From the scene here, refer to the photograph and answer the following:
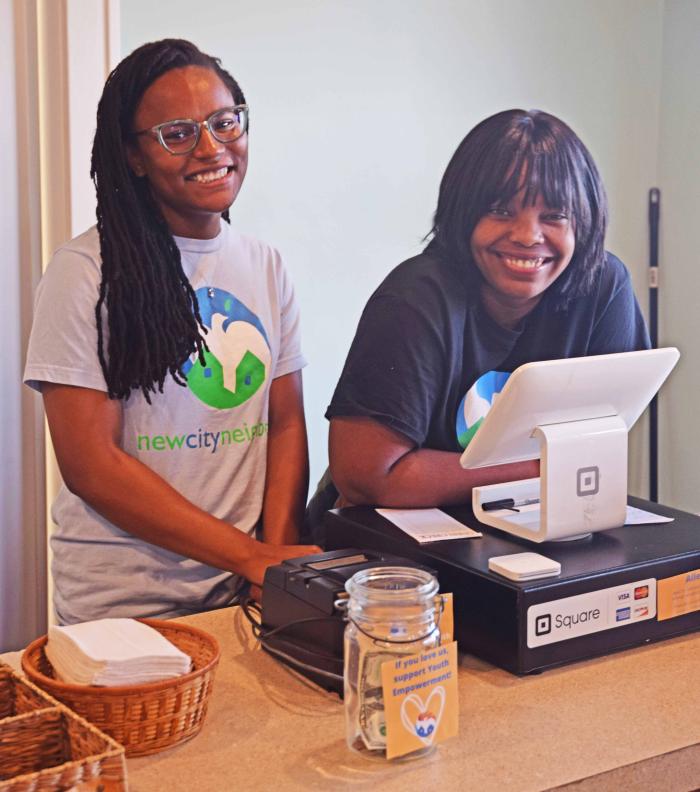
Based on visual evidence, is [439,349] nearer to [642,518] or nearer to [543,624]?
[642,518]

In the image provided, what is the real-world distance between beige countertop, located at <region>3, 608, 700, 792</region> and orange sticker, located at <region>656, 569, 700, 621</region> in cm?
6

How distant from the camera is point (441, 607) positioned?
1.16 metres

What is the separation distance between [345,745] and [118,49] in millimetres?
1548

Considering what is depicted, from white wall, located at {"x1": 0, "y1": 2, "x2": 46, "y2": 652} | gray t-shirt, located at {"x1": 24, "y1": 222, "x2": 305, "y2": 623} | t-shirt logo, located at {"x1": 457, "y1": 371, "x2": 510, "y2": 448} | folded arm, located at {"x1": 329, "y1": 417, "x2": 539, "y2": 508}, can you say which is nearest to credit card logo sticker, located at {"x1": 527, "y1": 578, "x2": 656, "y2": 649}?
folded arm, located at {"x1": 329, "y1": 417, "x2": 539, "y2": 508}

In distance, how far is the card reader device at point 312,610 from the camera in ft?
3.92

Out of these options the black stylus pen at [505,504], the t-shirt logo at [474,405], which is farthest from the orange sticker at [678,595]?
the t-shirt logo at [474,405]

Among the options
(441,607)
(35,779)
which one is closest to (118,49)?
(441,607)

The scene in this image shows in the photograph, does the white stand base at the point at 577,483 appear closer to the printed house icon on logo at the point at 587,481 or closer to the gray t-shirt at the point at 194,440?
the printed house icon on logo at the point at 587,481

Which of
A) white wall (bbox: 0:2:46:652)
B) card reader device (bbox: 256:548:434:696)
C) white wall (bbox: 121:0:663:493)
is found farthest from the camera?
white wall (bbox: 121:0:663:493)

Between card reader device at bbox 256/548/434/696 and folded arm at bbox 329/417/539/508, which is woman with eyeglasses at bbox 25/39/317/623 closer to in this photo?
folded arm at bbox 329/417/539/508

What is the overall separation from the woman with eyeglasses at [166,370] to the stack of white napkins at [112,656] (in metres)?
0.43

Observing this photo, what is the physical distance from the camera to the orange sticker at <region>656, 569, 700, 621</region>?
53.1 inches

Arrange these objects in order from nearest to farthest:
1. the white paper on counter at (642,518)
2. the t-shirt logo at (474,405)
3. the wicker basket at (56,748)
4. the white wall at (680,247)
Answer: the wicker basket at (56,748), the white paper on counter at (642,518), the t-shirt logo at (474,405), the white wall at (680,247)

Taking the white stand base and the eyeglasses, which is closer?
the white stand base
